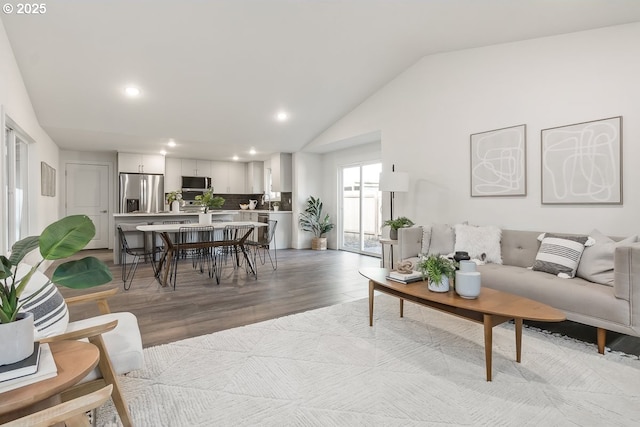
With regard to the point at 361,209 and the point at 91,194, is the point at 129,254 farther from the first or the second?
the point at 91,194

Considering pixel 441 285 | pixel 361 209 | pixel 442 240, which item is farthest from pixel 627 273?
pixel 361 209

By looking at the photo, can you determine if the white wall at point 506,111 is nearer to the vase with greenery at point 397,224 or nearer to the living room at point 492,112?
the living room at point 492,112

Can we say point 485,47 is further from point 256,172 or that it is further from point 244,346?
point 256,172

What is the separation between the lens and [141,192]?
7809mm

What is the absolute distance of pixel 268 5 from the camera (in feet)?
11.7

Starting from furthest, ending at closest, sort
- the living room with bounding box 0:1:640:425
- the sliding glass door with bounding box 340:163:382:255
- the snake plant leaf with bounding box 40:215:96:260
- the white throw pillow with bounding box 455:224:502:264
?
the sliding glass door with bounding box 340:163:382:255, the white throw pillow with bounding box 455:224:502:264, the living room with bounding box 0:1:640:425, the snake plant leaf with bounding box 40:215:96:260

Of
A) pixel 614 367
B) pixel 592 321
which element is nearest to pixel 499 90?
pixel 592 321

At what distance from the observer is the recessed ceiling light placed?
4652 mm

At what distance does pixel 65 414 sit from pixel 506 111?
4.55 metres

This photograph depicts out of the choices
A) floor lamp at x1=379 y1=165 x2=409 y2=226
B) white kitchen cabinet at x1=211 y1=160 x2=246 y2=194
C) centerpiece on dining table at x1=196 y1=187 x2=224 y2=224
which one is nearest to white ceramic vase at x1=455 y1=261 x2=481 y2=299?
floor lamp at x1=379 y1=165 x2=409 y2=226

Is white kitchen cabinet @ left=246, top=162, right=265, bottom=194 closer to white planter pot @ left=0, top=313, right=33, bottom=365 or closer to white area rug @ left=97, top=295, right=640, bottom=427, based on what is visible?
white area rug @ left=97, top=295, right=640, bottom=427

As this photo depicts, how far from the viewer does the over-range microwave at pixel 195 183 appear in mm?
8640

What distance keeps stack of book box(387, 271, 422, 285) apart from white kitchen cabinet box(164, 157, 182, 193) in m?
7.32

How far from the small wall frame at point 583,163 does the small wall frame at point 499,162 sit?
235 millimetres
